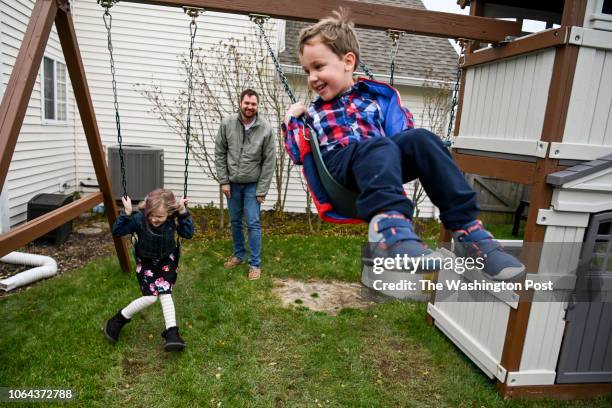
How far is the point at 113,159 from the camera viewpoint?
7.87 metres

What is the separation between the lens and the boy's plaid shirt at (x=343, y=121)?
2.20 meters

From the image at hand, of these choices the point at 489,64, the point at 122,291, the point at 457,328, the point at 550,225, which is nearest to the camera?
the point at 550,225

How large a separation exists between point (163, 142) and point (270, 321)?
5450mm

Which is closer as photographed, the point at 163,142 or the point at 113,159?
the point at 113,159

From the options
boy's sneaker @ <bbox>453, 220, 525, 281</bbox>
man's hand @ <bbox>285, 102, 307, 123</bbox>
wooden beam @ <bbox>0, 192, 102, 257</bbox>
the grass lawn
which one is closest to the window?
the grass lawn

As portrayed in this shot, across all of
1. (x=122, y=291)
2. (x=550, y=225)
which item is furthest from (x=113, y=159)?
(x=550, y=225)

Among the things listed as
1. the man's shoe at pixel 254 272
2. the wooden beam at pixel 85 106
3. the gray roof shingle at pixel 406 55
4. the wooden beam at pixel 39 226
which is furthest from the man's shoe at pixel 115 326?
the gray roof shingle at pixel 406 55

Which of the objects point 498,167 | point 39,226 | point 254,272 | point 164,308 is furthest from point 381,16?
point 254,272

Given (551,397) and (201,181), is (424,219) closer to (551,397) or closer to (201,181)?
(201,181)

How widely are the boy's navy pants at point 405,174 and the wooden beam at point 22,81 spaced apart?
2.05 metres

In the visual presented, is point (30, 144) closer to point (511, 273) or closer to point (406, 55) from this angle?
point (511, 273)

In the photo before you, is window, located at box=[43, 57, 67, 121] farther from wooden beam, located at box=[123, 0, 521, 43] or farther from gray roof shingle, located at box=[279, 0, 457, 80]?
wooden beam, located at box=[123, 0, 521, 43]

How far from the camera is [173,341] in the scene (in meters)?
3.63

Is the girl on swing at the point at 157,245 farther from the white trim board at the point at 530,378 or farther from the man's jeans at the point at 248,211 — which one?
the white trim board at the point at 530,378
